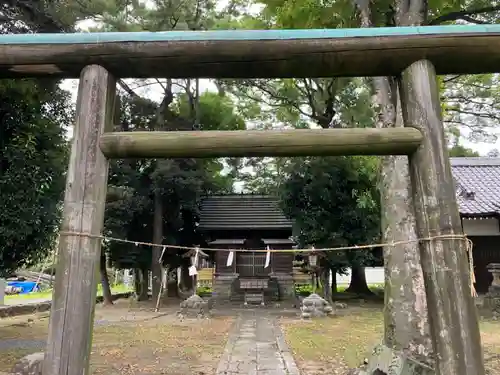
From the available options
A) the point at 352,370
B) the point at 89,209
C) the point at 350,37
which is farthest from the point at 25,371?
the point at 350,37

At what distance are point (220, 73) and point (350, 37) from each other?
997mm

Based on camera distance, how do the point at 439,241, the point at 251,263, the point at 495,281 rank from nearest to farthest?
the point at 439,241
the point at 495,281
the point at 251,263

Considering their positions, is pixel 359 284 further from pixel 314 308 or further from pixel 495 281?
pixel 495 281

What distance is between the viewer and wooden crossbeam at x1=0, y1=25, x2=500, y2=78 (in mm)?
3021

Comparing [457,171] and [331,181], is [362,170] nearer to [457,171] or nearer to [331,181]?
[331,181]

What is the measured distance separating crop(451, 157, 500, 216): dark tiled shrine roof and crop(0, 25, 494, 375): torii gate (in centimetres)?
1403

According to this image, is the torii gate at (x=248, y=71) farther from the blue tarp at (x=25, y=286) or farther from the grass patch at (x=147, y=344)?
the blue tarp at (x=25, y=286)

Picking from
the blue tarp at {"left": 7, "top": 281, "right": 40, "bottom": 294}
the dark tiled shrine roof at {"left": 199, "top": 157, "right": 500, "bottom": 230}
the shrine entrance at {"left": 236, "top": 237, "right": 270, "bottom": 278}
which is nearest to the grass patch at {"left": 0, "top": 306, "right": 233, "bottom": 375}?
the shrine entrance at {"left": 236, "top": 237, "right": 270, "bottom": 278}

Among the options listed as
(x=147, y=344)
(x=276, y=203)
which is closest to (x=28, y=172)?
(x=147, y=344)

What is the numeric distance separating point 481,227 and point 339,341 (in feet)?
31.5

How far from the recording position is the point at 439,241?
2.80m

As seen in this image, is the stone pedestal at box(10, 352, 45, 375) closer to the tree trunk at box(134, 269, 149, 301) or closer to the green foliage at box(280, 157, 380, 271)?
the green foliage at box(280, 157, 380, 271)

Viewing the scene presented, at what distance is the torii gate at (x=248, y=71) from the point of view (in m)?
2.84

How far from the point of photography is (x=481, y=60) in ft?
10.2
